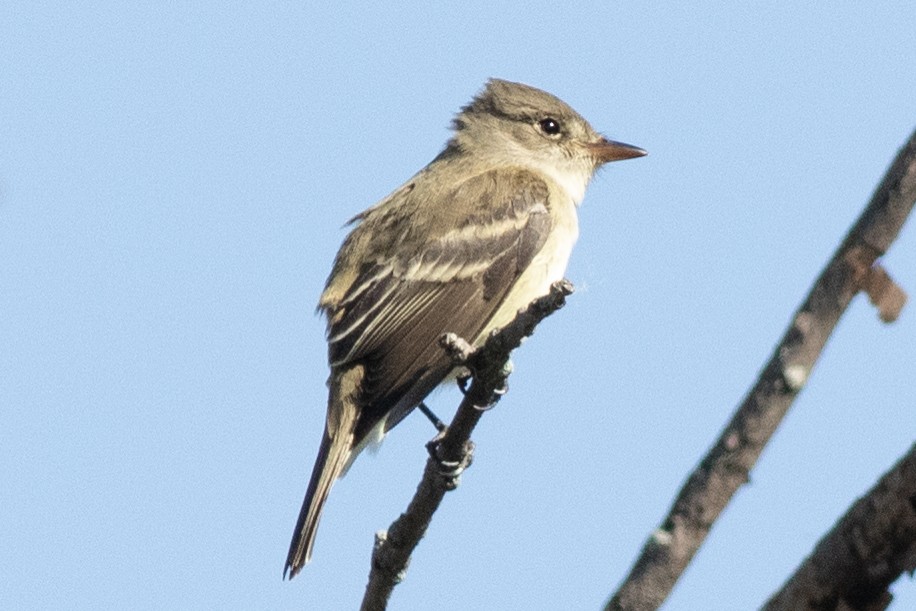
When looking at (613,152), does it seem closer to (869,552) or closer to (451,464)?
(451,464)

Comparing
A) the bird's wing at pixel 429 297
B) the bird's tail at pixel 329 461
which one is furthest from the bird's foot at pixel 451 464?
the bird's wing at pixel 429 297

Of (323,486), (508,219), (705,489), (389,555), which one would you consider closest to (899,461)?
(705,489)

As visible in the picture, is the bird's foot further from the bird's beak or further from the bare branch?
the bird's beak

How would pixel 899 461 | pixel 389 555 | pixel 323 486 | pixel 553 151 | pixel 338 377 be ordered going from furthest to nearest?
1. pixel 553 151
2. pixel 338 377
3. pixel 323 486
4. pixel 389 555
5. pixel 899 461

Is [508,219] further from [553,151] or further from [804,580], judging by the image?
[804,580]

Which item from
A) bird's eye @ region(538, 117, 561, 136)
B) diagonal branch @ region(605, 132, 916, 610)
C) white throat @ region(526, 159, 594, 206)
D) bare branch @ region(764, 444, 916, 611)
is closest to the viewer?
bare branch @ region(764, 444, 916, 611)

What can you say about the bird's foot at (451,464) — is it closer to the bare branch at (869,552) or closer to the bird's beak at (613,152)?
the bare branch at (869,552)

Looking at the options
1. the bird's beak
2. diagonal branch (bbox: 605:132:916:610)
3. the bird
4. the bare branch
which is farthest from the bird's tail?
the bare branch
